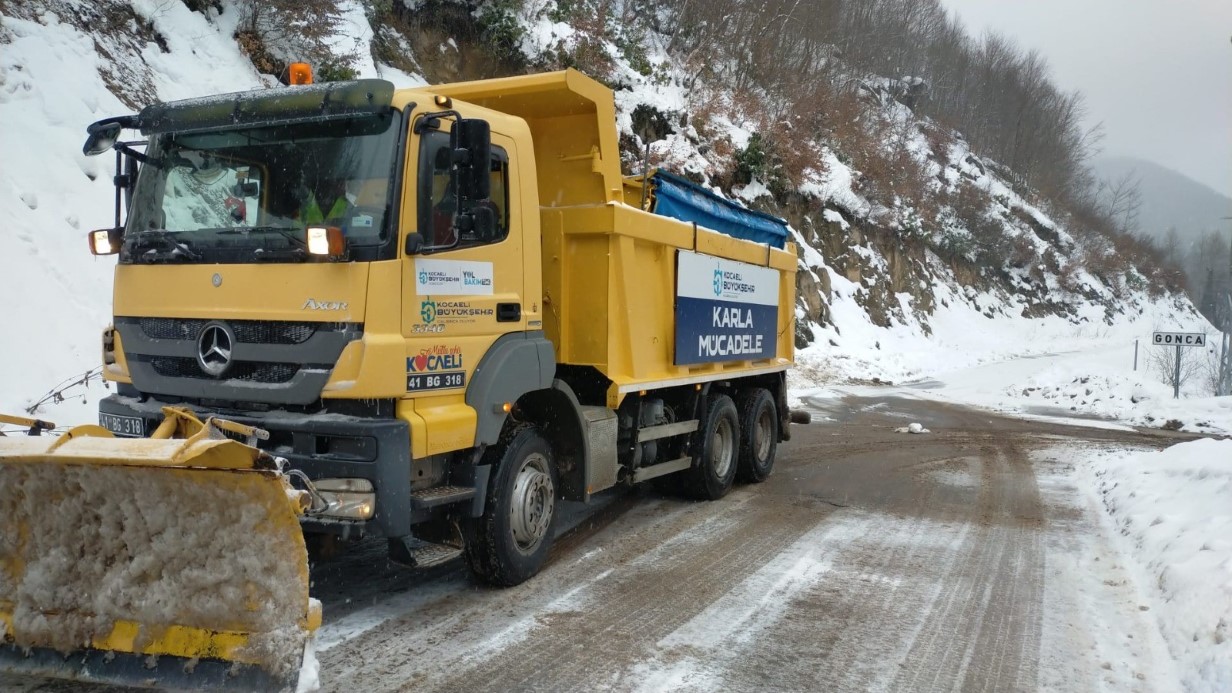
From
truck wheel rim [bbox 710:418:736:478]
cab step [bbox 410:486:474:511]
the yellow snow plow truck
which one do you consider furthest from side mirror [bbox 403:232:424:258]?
truck wheel rim [bbox 710:418:736:478]

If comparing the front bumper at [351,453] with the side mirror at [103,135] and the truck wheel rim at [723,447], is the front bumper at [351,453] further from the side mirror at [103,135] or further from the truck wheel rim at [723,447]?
the truck wheel rim at [723,447]

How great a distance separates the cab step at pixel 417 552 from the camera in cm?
459

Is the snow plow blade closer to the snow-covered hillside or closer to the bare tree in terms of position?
the snow-covered hillside

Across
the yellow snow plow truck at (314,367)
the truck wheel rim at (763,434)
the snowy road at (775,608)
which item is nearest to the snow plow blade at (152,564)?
the yellow snow plow truck at (314,367)

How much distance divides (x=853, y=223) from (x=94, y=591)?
98.8 feet

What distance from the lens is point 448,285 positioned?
4793 mm

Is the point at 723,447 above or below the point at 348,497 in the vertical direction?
below

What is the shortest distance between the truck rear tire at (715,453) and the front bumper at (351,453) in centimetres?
425

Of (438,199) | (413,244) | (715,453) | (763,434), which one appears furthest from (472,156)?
(763,434)

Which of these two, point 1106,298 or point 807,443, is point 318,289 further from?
point 1106,298

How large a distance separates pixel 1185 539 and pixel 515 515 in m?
4.73

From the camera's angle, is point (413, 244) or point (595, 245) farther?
point (595, 245)

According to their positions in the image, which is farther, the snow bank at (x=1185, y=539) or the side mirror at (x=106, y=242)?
the side mirror at (x=106, y=242)

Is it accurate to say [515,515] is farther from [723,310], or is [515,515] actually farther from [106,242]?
[723,310]
